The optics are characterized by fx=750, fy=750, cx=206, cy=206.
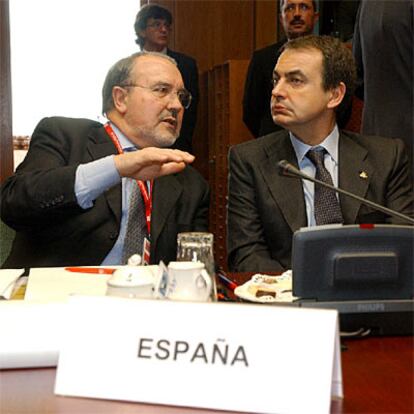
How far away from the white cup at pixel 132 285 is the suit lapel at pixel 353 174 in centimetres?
133

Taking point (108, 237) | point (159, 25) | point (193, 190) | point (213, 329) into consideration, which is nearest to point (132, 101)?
point (193, 190)

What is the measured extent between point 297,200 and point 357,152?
0.29 meters

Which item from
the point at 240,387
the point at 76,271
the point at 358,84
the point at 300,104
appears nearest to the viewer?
the point at 240,387

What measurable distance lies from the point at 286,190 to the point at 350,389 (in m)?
1.42

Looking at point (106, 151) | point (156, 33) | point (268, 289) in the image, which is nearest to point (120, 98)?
point (106, 151)

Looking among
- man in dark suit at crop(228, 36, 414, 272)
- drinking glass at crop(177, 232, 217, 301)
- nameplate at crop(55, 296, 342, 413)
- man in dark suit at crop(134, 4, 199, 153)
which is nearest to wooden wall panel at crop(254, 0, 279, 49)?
man in dark suit at crop(134, 4, 199, 153)

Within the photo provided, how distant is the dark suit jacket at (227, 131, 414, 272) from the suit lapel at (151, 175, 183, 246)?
226 mm

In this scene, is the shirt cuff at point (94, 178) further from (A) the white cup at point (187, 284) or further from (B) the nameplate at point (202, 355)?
(B) the nameplate at point (202, 355)

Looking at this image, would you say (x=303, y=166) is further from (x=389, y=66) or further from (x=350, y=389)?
(x=350, y=389)

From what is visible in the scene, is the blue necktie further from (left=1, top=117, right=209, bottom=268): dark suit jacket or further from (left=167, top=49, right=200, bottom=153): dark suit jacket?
(left=167, top=49, right=200, bottom=153): dark suit jacket

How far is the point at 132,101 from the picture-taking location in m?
2.42

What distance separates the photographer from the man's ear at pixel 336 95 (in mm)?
2652

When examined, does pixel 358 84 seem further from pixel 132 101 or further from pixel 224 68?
pixel 224 68

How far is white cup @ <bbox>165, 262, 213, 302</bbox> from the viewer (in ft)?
3.56
